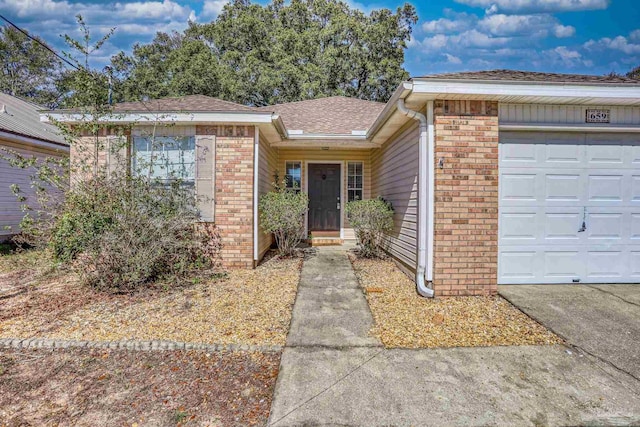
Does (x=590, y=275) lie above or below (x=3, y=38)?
below

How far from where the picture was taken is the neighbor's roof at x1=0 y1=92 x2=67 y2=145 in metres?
8.59

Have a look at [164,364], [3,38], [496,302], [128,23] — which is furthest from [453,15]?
[3,38]

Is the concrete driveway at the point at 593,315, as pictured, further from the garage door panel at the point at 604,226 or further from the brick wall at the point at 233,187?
the brick wall at the point at 233,187

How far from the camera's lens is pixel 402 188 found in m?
6.09

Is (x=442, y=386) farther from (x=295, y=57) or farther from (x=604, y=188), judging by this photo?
(x=295, y=57)

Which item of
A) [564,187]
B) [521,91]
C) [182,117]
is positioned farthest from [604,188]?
[182,117]

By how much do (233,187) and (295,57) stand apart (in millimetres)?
13961

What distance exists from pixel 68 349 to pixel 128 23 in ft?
28.8

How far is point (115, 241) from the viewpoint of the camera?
4.53 metres

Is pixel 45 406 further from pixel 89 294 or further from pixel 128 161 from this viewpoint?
pixel 128 161

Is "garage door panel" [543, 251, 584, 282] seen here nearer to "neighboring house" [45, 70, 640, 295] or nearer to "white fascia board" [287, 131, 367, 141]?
"neighboring house" [45, 70, 640, 295]

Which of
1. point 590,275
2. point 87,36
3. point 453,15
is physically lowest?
point 590,275

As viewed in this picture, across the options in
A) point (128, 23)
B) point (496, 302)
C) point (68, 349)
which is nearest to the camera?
point (68, 349)

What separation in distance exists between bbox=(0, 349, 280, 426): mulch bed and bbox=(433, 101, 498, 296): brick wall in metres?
2.75
